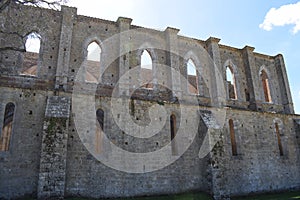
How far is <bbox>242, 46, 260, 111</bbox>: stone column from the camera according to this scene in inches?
642

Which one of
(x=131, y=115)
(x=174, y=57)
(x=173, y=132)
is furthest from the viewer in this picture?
(x=174, y=57)

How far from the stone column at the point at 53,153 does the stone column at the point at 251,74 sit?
12008 mm

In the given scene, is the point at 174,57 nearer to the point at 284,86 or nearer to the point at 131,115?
A: the point at 131,115

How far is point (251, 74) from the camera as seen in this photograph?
16.7 m

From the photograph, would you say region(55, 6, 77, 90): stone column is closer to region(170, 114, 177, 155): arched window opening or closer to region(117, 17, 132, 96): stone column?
region(117, 17, 132, 96): stone column

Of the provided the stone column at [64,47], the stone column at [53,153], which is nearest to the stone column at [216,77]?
the stone column at [64,47]

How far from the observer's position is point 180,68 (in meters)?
14.9

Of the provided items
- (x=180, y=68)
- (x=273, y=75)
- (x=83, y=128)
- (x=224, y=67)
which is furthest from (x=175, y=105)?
(x=273, y=75)

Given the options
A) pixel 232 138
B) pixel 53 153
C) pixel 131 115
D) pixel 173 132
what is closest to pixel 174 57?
pixel 173 132

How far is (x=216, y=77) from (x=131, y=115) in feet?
22.1

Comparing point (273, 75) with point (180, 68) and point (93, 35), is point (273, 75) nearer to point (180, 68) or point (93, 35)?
point (180, 68)

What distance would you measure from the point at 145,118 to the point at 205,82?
578 centimetres

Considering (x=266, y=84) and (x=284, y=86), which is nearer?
(x=284, y=86)

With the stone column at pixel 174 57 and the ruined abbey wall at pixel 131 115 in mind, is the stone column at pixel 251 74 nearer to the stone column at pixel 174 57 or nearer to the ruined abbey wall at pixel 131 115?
the ruined abbey wall at pixel 131 115
